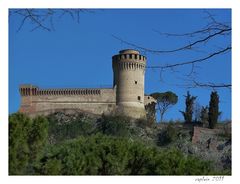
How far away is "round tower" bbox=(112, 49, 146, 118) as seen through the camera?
1917 centimetres

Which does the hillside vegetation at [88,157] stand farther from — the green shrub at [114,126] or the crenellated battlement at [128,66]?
the crenellated battlement at [128,66]

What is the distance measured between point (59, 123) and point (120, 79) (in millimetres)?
2870

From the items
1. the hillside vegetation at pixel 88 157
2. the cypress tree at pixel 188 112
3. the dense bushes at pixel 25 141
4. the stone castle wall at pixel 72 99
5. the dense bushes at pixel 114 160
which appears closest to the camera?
the dense bushes at pixel 25 141

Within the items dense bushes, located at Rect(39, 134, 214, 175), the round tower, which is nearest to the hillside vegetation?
dense bushes, located at Rect(39, 134, 214, 175)

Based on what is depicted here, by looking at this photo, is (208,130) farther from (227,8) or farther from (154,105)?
(227,8)

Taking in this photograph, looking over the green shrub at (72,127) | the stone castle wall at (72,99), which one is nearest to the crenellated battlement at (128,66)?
the stone castle wall at (72,99)

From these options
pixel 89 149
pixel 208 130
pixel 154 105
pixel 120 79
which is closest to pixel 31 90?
pixel 120 79

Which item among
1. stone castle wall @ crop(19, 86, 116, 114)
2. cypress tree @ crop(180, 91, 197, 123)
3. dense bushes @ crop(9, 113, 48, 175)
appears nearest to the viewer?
dense bushes @ crop(9, 113, 48, 175)

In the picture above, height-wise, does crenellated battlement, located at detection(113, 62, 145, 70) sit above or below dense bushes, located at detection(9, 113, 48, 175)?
above

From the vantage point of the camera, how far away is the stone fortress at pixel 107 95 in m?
19.1

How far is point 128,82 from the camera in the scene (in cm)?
1922

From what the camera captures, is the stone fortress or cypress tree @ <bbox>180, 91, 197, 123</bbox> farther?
the stone fortress

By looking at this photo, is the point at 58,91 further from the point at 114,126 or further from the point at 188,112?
the point at 188,112

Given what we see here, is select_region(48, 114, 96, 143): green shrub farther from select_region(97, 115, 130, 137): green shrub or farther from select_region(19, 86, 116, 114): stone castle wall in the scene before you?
select_region(19, 86, 116, 114): stone castle wall
